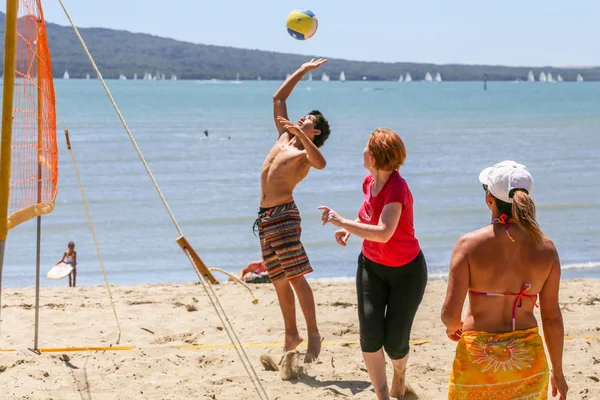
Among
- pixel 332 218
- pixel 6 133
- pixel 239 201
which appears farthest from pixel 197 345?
pixel 239 201

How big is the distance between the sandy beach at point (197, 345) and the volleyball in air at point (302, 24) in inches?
88.5

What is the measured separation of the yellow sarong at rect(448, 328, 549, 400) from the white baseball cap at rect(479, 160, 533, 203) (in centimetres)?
51

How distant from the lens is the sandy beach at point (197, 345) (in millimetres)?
5109

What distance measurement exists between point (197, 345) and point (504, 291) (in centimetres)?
342

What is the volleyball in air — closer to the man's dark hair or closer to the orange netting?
the man's dark hair

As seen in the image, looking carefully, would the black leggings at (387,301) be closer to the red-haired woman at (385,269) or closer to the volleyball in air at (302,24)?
the red-haired woman at (385,269)

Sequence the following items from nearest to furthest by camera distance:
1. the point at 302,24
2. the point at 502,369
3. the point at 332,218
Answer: the point at 502,369 < the point at 332,218 < the point at 302,24

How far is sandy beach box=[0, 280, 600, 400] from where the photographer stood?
16.8 feet

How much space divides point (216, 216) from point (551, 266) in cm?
1390

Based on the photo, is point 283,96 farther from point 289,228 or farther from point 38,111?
point 38,111

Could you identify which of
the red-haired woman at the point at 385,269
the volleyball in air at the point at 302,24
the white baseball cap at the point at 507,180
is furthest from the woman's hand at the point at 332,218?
the volleyball in air at the point at 302,24

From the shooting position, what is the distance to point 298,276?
5418 mm

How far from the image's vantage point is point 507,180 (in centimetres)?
313

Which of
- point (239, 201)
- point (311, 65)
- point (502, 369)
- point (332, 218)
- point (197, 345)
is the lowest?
point (239, 201)
